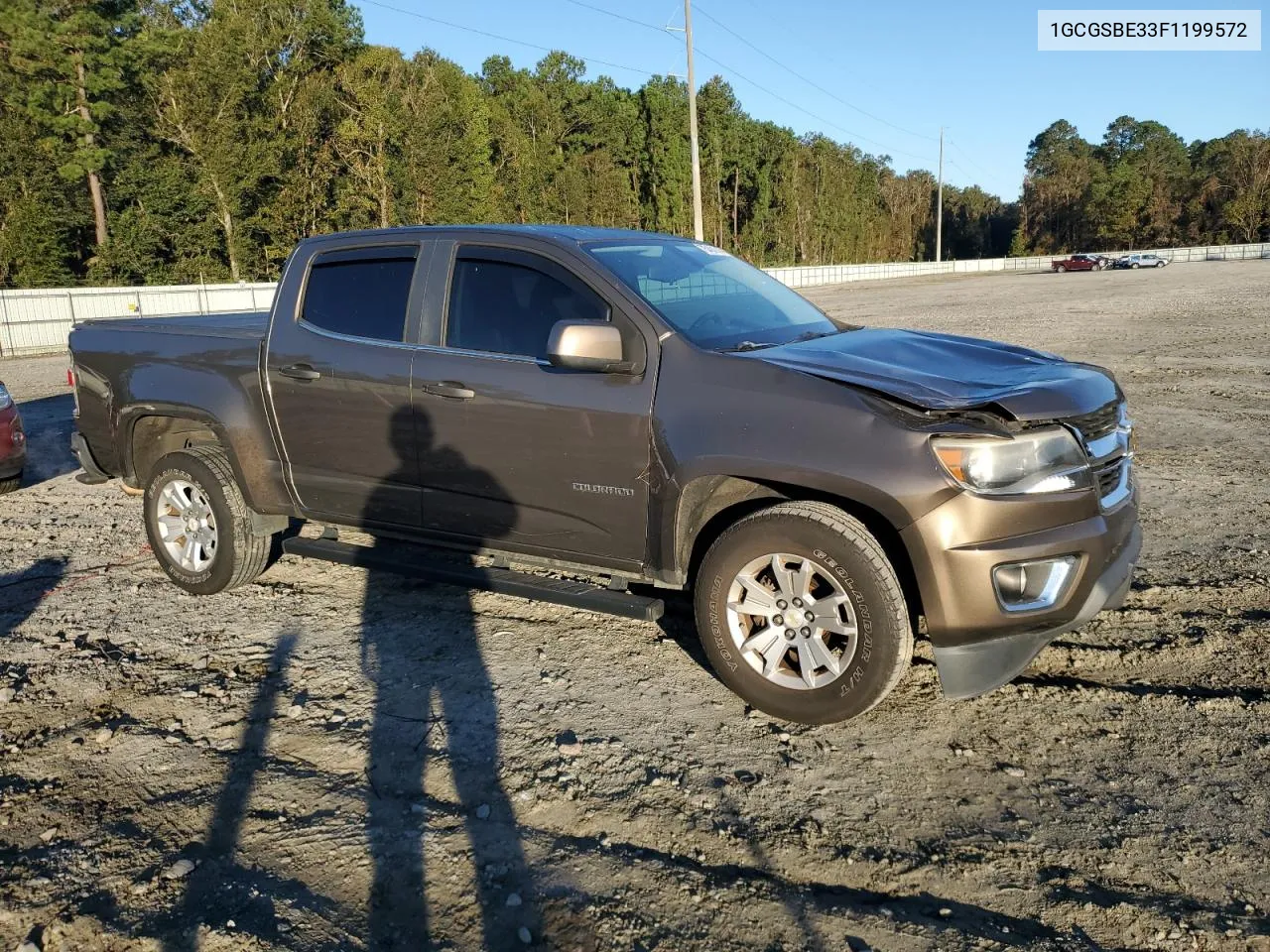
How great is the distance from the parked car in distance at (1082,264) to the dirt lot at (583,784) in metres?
78.1

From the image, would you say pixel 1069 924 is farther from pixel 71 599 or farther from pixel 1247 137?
pixel 1247 137

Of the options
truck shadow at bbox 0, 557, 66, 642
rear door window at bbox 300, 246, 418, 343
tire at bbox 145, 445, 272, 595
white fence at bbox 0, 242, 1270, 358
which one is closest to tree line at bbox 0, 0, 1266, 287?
white fence at bbox 0, 242, 1270, 358

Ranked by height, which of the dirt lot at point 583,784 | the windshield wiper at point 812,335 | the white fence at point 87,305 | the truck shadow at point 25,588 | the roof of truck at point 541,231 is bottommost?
the dirt lot at point 583,784

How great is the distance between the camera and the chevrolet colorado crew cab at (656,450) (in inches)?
144

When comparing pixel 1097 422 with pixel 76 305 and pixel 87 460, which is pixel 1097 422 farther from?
pixel 76 305

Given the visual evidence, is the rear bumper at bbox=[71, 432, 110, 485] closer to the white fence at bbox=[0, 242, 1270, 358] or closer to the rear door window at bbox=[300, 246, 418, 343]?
the rear door window at bbox=[300, 246, 418, 343]

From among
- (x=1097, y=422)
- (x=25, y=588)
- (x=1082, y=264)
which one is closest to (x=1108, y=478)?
(x=1097, y=422)

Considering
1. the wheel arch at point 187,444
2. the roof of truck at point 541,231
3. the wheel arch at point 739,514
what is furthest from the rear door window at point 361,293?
the wheel arch at point 739,514

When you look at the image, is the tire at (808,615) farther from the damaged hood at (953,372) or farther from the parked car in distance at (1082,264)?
the parked car in distance at (1082,264)

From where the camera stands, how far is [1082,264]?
7581cm

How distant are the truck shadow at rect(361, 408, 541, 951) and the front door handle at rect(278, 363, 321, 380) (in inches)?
24.5

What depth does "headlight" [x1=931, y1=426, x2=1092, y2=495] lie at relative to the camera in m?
3.57

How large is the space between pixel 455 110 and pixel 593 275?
50.1 m

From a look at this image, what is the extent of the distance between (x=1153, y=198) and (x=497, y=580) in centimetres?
11065
